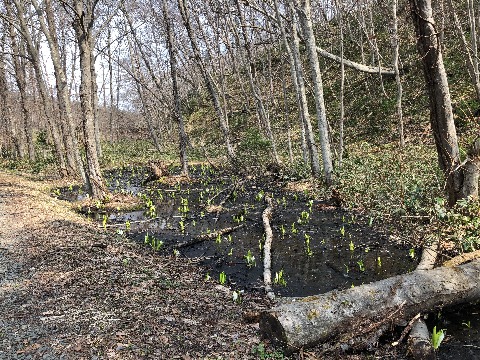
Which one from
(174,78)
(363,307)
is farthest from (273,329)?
(174,78)

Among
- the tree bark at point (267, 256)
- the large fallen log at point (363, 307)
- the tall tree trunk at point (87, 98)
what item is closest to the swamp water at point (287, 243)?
the tree bark at point (267, 256)

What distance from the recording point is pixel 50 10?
16.2 m

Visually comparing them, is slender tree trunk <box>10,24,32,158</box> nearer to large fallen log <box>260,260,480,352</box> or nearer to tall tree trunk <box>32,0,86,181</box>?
tall tree trunk <box>32,0,86,181</box>

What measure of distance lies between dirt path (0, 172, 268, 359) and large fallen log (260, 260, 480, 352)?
1.88 ft

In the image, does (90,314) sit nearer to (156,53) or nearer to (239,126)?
(239,126)

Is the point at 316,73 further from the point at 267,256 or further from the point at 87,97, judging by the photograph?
the point at 87,97

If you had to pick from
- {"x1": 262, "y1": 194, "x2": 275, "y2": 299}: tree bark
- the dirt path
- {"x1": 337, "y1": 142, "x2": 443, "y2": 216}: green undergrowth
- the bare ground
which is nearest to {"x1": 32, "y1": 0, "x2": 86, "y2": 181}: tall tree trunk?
the dirt path

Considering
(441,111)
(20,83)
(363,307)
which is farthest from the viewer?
(20,83)

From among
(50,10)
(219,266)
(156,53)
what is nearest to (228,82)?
(156,53)

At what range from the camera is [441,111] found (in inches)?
278

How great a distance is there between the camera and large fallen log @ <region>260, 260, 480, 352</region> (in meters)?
3.86

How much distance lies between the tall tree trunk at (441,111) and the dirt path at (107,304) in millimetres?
4469

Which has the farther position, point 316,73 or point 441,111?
point 316,73

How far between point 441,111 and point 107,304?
6.79 meters
